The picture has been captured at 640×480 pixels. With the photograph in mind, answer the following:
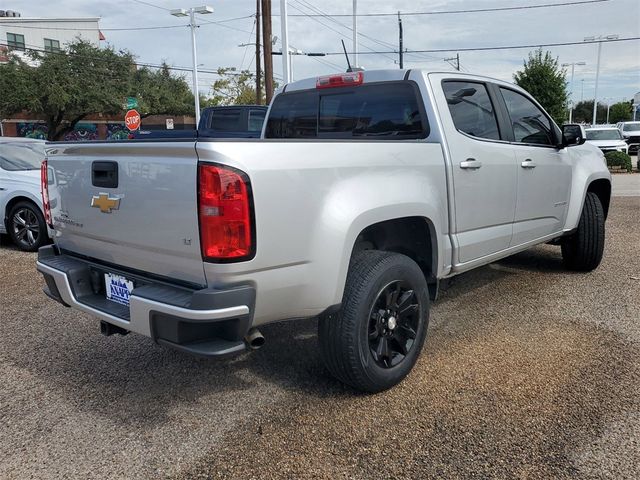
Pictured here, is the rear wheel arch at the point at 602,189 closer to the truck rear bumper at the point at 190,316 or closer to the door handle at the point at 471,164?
the door handle at the point at 471,164

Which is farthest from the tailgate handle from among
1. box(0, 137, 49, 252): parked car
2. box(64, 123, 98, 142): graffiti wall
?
box(64, 123, 98, 142): graffiti wall

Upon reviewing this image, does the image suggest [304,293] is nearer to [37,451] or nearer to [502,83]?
[37,451]

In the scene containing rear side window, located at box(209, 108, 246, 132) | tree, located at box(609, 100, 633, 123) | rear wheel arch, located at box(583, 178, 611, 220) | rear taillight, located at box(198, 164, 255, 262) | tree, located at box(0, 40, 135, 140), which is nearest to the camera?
rear taillight, located at box(198, 164, 255, 262)

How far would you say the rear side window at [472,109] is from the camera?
3881 millimetres

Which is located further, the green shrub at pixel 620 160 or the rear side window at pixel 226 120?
the green shrub at pixel 620 160

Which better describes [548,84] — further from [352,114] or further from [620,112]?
[620,112]

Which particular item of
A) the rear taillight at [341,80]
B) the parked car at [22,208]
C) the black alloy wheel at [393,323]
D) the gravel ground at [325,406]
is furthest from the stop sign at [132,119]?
the black alloy wheel at [393,323]

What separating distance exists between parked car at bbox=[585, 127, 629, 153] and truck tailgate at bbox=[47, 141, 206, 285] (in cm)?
2234

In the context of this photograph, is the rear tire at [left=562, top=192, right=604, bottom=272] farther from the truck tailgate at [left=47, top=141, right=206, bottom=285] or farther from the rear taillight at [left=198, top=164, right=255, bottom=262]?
the truck tailgate at [left=47, top=141, right=206, bottom=285]

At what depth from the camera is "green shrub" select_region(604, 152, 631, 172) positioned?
2042cm

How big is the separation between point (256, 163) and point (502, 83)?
2844mm

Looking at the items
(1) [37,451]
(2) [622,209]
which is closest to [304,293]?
(1) [37,451]

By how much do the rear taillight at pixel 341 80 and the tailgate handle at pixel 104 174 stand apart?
6.40 ft

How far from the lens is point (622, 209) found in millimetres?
10734
